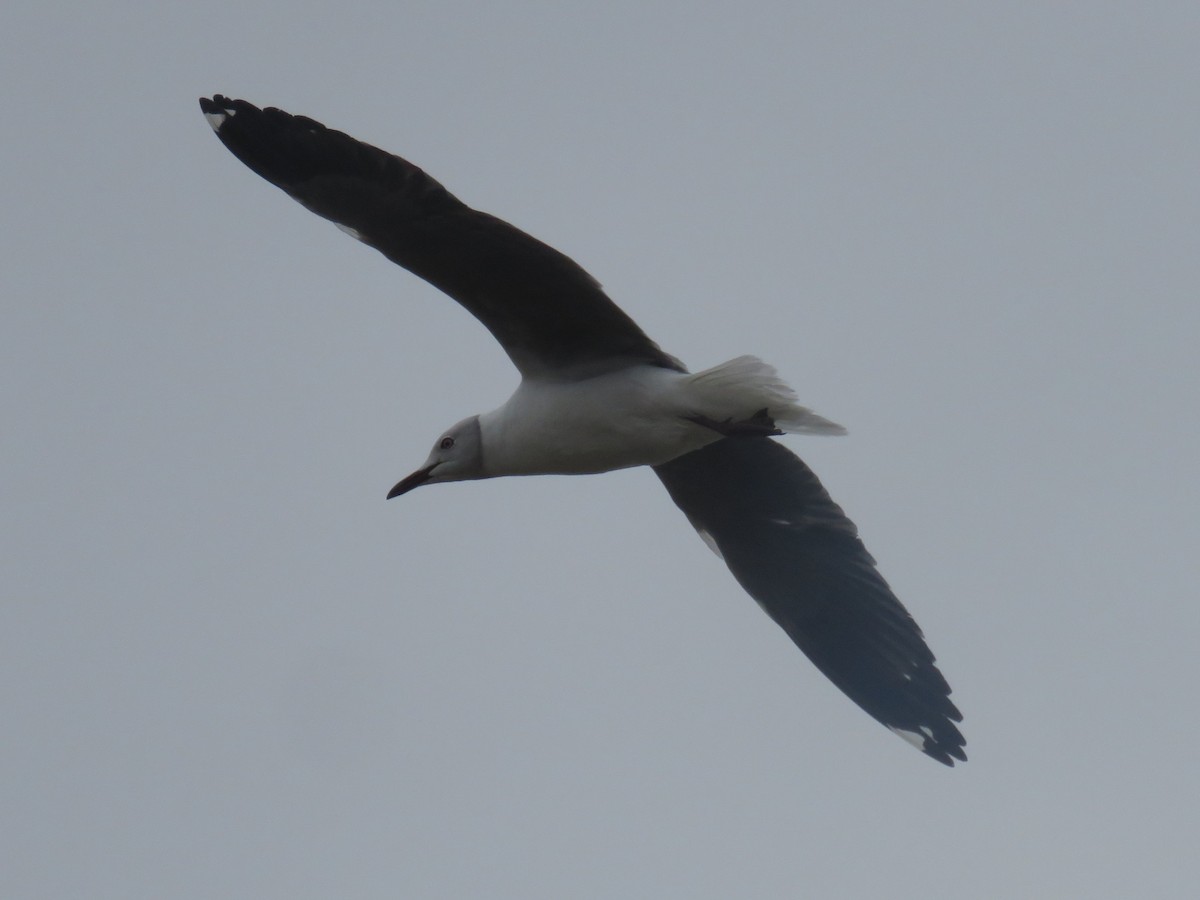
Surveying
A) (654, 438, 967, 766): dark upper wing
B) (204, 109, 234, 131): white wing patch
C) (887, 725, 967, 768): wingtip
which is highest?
(204, 109, 234, 131): white wing patch

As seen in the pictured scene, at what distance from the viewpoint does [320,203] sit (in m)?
8.00

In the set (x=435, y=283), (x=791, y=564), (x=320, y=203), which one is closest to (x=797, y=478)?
(x=791, y=564)

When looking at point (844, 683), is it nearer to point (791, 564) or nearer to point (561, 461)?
point (791, 564)

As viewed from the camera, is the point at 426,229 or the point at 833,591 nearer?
the point at 426,229

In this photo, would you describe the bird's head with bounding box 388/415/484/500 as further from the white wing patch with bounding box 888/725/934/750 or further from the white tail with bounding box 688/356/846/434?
the white wing patch with bounding box 888/725/934/750

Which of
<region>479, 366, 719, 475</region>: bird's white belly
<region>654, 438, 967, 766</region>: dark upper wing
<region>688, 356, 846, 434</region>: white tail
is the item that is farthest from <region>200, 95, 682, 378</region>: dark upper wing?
<region>654, 438, 967, 766</region>: dark upper wing

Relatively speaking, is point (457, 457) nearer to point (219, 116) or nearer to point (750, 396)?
point (750, 396)

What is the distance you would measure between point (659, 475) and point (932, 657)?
1.70 m

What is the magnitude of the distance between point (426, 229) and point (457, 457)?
4.80ft

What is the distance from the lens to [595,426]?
855 cm

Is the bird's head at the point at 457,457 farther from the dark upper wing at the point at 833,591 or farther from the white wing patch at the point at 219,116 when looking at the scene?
the white wing patch at the point at 219,116

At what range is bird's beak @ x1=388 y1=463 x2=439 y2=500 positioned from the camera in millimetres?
9148

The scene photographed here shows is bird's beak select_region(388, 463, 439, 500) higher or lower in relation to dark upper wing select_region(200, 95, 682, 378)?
lower

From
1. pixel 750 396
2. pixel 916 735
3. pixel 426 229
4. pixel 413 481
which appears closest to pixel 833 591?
pixel 916 735
